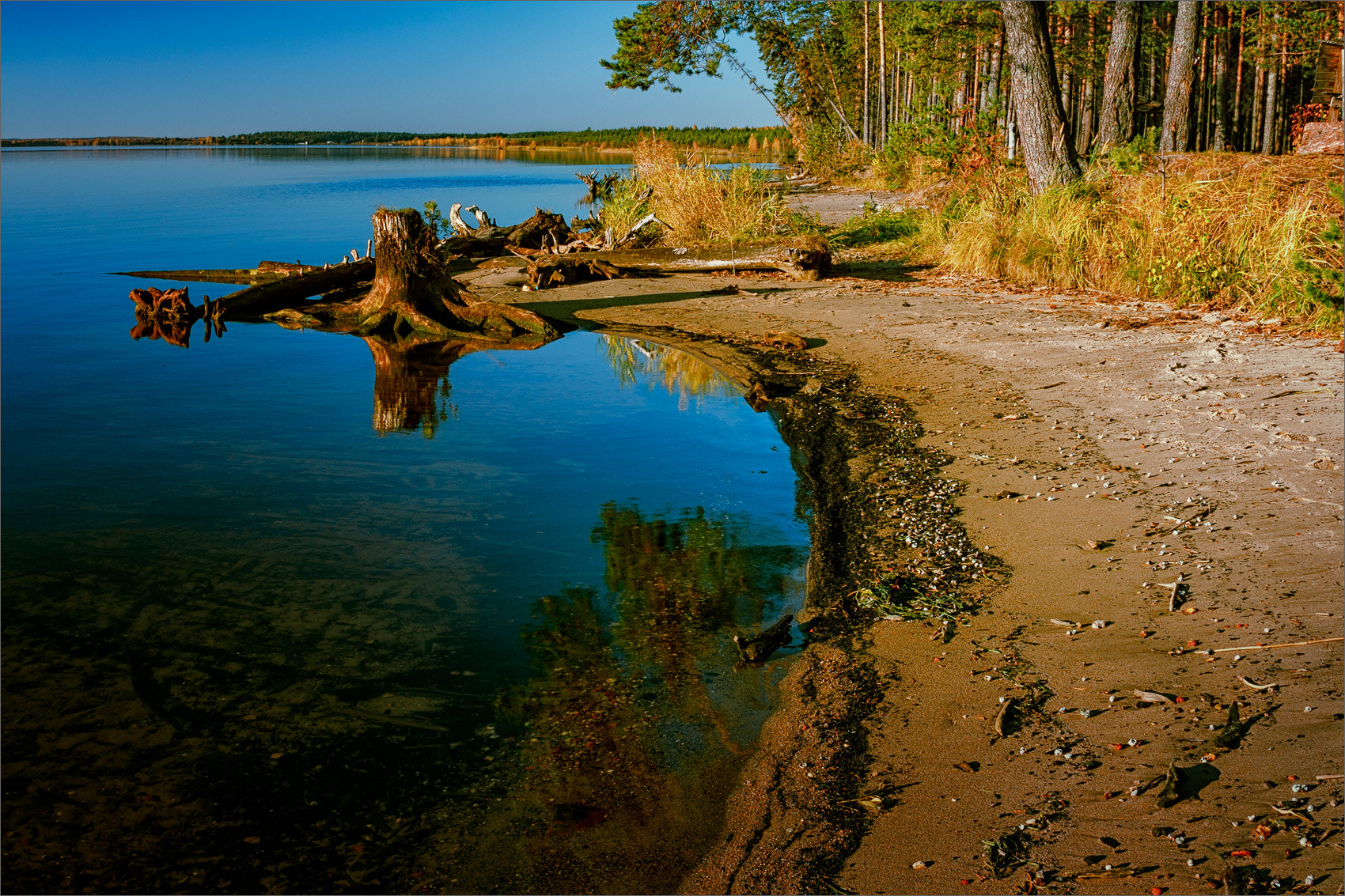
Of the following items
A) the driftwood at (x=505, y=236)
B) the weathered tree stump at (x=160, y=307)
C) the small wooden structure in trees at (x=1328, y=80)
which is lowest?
the weathered tree stump at (x=160, y=307)

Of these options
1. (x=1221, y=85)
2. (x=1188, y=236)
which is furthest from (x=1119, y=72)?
(x=1221, y=85)

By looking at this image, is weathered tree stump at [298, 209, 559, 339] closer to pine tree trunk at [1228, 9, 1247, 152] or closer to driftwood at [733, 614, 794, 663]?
driftwood at [733, 614, 794, 663]

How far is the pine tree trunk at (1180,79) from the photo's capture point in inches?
697

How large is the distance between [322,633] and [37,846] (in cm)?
155

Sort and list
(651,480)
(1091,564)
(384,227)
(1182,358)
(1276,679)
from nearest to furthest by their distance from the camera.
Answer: (1276,679), (1091,564), (651,480), (1182,358), (384,227)

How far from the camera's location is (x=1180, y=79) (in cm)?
1822

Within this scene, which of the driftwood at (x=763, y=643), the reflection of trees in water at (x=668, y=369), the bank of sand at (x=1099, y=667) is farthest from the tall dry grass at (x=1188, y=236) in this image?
the driftwood at (x=763, y=643)

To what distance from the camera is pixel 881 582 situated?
4535mm

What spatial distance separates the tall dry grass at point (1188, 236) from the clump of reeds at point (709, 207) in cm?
367

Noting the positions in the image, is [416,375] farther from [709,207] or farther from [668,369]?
[709,207]

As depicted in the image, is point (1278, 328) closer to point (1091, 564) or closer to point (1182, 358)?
point (1182, 358)

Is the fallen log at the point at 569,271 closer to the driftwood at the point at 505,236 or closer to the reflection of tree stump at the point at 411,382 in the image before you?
the driftwood at the point at 505,236

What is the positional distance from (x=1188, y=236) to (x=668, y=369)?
18.0ft

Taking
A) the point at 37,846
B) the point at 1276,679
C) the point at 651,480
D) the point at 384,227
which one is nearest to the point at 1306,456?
the point at 1276,679
